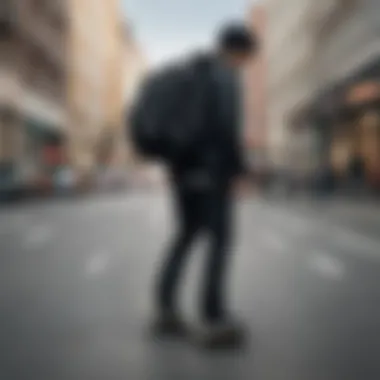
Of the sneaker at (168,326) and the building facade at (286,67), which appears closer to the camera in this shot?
the building facade at (286,67)

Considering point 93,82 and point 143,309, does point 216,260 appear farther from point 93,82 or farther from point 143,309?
point 93,82

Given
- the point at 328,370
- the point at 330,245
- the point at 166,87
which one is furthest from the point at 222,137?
the point at 330,245

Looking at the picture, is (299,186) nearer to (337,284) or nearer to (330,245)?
(337,284)

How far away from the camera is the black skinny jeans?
1.02m

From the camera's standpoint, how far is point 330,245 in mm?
2289

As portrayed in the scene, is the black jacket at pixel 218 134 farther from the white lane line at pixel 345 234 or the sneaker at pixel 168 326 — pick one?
the sneaker at pixel 168 326

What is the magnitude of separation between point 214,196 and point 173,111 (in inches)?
6.1

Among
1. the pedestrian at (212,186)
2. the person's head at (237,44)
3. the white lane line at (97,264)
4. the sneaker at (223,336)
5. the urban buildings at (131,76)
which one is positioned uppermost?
the person's head at (237,44)

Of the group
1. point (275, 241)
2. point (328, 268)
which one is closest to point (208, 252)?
point (328, 268)

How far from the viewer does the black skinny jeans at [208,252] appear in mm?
1016

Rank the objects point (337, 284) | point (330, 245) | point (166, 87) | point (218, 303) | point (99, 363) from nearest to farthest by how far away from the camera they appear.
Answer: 1. point (166, 87)
2. point (99, 363)
3. point (218, 303)
4. point (337, 284)
5. point (330, 245)

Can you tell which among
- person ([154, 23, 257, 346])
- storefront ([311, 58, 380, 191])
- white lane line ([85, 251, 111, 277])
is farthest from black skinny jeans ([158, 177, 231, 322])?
storefront ([311, 58, 380, 191])

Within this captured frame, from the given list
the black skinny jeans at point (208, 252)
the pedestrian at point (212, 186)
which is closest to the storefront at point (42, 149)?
the pedestrian at point (212, 186)

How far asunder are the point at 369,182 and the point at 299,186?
40mm
